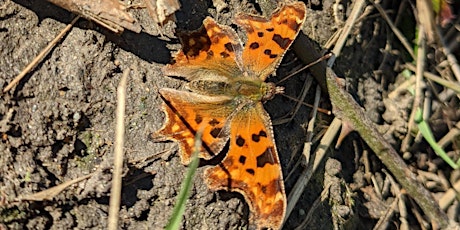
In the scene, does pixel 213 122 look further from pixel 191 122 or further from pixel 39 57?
pixel 39 57

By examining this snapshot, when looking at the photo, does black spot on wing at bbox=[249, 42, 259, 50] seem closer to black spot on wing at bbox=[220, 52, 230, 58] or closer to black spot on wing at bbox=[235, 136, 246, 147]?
black spot on wing at bbox=[220, 52, 230, 58]

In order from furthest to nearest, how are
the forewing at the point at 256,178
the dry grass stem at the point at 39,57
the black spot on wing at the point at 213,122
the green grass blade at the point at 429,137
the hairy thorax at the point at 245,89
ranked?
the green grass blade at the point at 429,137, the hairy thorax at the point at 245,89, the black spot on wing at the point at 213,122, the forewing at the point at 256,178, the dry grass stem at the point at 39,57

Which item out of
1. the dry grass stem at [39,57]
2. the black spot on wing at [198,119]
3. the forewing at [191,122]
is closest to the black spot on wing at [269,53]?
the forewing at [191,122]

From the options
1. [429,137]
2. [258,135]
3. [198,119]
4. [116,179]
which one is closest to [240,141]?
[258,135]

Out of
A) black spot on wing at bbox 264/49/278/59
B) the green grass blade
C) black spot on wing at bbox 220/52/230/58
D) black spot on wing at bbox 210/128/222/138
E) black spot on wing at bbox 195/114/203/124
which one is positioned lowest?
the green grass blade

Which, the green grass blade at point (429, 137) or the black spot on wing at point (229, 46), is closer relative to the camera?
the black spot on wing at point (229, 46)

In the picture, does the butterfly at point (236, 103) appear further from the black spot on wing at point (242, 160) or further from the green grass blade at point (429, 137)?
the green grass blade at point (429, 137)

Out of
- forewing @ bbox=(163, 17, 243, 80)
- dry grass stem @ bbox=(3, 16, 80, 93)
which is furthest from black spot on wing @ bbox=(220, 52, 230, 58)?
dry grass stem @ bbox=(3, 16, 80, 93)
